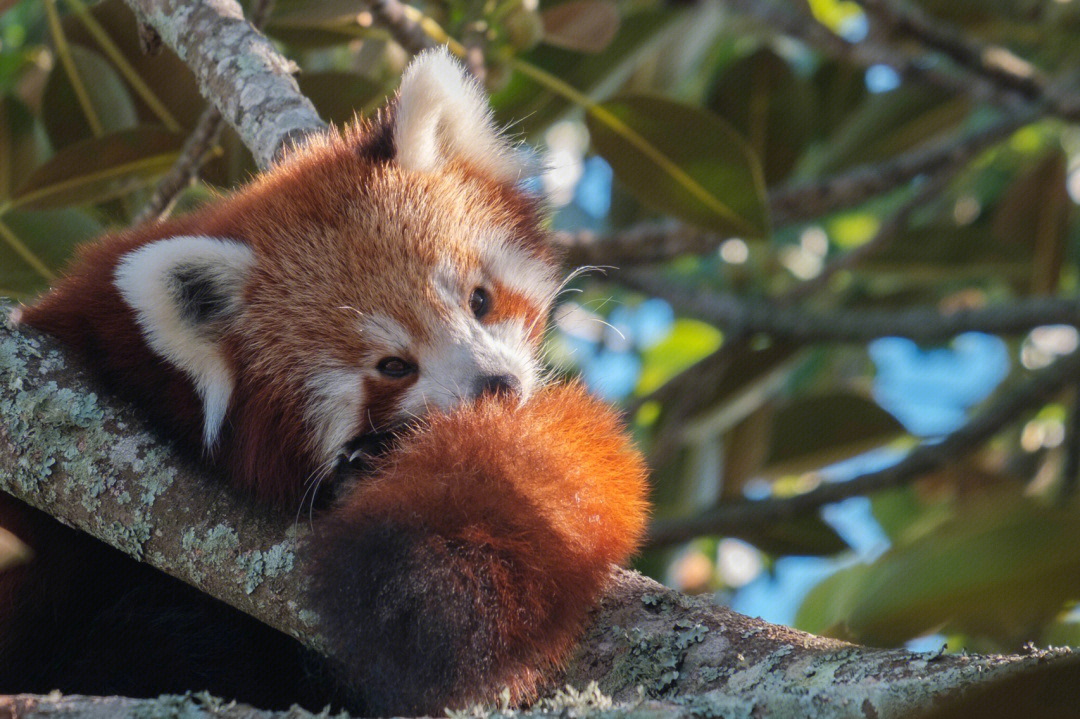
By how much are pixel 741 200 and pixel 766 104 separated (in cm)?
109

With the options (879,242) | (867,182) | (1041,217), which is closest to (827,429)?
(879,242)

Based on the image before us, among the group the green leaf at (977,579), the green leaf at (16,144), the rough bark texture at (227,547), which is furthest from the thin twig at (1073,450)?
the green leaf at (16,144)

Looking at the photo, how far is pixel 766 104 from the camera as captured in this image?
3.76 metres

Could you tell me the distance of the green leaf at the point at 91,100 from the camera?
2.86 metres

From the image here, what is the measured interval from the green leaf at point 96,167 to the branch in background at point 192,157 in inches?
3.6

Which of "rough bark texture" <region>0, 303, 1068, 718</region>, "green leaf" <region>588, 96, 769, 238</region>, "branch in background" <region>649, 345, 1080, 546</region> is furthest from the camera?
"branch in background" <region>649, 345, 1080, 546</region>

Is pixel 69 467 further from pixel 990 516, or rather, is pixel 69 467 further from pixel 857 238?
pixel 857 238

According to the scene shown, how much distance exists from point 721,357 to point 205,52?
235 cm

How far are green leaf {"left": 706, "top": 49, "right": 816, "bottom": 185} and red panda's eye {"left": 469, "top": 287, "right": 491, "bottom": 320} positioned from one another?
6.25 ft

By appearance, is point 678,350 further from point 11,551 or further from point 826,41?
point 11,551

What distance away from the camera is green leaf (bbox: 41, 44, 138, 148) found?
286cm

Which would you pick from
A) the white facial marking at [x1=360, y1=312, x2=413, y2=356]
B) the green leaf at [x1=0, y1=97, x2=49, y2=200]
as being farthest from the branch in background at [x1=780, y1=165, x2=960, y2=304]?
the green leaf at [x1=0, y1=97, x2=49, y2=200]

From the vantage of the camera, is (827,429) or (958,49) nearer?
(958,49)

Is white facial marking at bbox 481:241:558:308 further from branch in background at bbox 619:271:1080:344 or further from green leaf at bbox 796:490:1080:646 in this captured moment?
branch in background at bbox 619:271:1080:344
